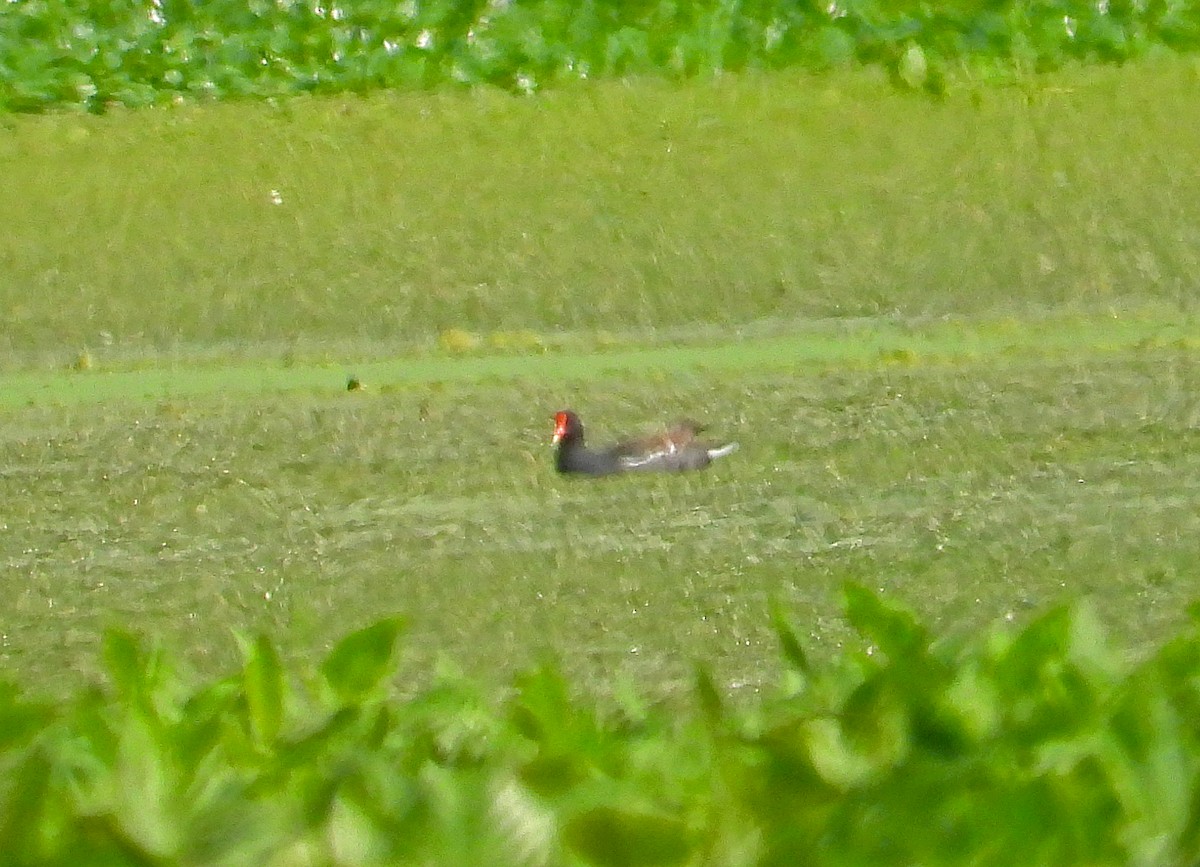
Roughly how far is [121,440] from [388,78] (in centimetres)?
128

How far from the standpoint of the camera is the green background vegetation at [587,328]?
3104 millimetres

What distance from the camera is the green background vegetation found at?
10.2 ft

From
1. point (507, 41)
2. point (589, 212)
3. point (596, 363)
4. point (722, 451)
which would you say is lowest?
point (722, 451)

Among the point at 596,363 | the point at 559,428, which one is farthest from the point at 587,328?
the point at 559,428

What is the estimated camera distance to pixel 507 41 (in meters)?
4.33

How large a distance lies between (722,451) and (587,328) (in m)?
0.45

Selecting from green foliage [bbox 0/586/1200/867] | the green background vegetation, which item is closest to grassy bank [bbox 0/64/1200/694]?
the green background vegetation

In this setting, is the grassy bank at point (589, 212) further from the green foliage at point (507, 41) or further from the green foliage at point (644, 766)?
the green foliage at point (644, 766)

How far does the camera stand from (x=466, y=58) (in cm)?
432

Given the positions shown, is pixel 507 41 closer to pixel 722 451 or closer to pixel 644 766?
pixel 722 451

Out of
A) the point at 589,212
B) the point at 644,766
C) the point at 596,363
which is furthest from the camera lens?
the point at 589,212

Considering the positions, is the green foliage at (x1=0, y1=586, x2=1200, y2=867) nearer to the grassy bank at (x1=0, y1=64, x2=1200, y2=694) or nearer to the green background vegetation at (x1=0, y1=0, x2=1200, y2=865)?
the green background vegetation at (x1=0, y1=0, x2=1200, y2=865)

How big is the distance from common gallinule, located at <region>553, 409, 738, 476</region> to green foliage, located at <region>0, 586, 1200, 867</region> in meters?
1.78

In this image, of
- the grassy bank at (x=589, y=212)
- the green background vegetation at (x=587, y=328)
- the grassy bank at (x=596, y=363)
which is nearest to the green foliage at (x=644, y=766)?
the green background vegetation at (x=587, y=328)
